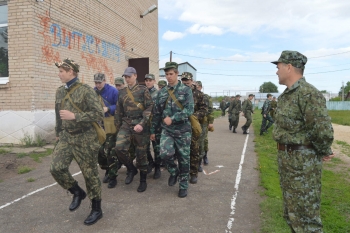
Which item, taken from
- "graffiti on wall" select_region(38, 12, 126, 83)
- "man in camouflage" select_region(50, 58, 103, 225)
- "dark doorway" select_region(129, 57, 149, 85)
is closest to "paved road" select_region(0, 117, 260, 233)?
"man in camouflage" select_region(50, 58, 103, 225)

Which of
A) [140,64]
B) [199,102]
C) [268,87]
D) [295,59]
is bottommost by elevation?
[199,102]

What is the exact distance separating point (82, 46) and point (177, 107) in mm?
7302

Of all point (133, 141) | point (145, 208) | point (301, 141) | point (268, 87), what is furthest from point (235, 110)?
point (268, 87)

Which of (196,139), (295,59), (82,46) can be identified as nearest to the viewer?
(295,59)

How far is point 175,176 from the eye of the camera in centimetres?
511

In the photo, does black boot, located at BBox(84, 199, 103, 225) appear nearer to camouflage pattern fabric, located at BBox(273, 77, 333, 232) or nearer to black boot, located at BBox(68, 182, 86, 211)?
black boot, located at BBox(68, 182, 86, 211)

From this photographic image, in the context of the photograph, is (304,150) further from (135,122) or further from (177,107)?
(135,122)

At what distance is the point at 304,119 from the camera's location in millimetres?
2594

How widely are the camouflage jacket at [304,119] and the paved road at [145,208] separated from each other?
144 centimetres

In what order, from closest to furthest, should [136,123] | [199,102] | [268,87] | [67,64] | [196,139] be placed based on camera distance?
[67,64] < [136,123] < [196,139] < [199,102] < [268,87]

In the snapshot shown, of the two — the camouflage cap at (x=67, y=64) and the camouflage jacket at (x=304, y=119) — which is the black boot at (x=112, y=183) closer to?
the camouflage cap at (x=67, y=64)

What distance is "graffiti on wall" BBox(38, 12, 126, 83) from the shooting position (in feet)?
28.1

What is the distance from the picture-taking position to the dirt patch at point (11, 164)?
5892mm

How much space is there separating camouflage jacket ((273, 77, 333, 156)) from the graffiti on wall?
25.8ft
